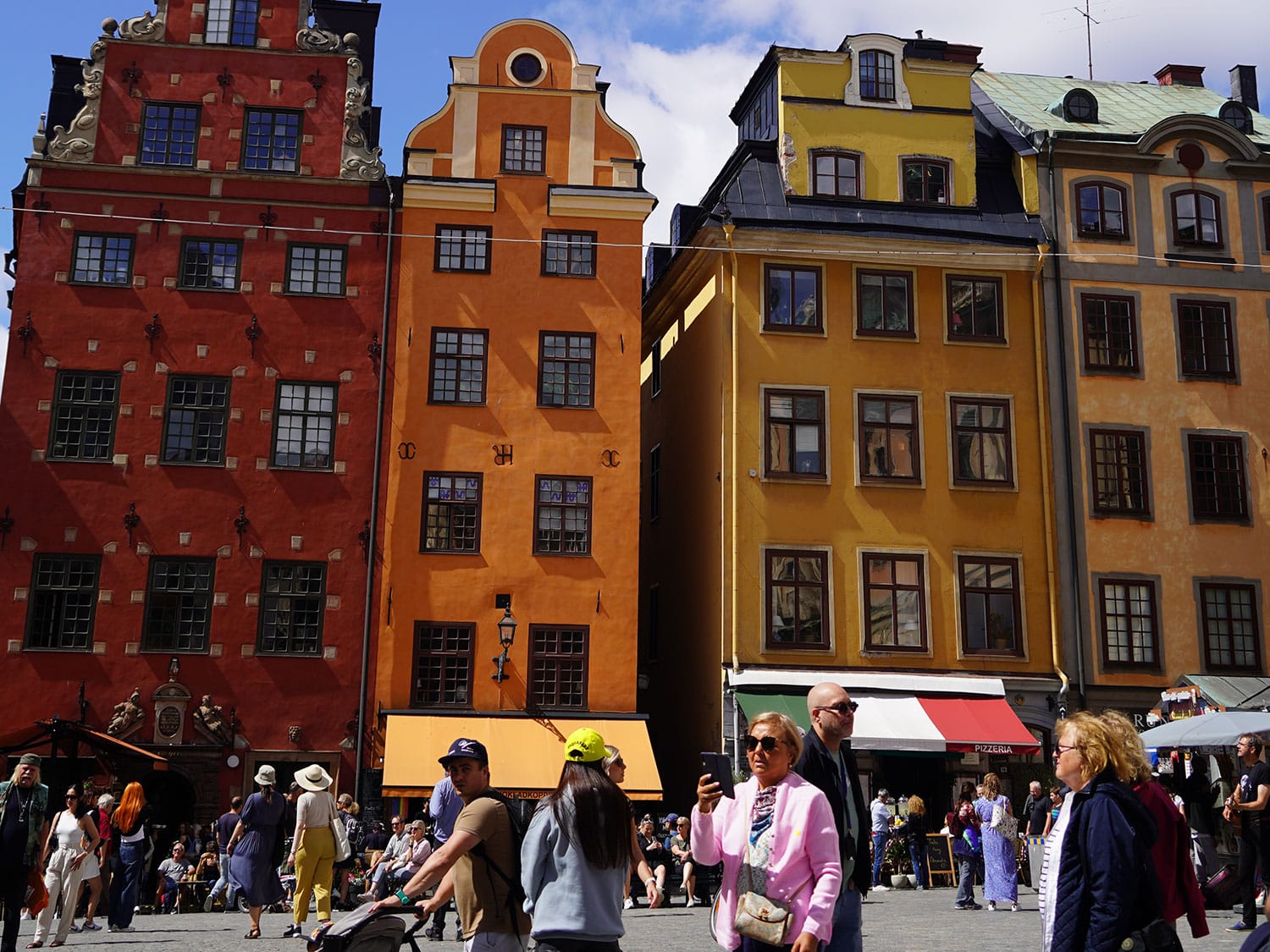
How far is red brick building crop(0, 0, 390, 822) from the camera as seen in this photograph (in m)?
25.8

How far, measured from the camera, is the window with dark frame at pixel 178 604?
85.2ft

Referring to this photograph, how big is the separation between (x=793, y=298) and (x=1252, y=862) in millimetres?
16665

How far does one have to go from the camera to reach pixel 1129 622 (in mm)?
28422

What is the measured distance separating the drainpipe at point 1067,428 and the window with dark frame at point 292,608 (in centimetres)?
1474

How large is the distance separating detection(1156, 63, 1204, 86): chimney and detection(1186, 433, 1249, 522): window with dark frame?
13.1 m

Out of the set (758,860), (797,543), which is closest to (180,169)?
(797,543)

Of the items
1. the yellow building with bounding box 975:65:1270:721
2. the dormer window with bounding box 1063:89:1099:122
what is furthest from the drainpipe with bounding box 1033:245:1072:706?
the dormer window with bounding box 1063:89:1099:122

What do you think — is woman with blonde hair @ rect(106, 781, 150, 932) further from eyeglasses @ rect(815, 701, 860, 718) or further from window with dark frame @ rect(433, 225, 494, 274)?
eyeglasses @ rect(815, 701, 860, 718)

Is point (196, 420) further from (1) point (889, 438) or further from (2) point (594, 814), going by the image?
(2) point (594, 814)

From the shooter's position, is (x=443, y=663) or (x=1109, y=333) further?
(x=1109, y=333)

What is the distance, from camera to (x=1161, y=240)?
100 feet

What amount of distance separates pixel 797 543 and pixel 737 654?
260 cm

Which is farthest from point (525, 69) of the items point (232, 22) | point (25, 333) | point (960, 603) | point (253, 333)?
point (960, 603)

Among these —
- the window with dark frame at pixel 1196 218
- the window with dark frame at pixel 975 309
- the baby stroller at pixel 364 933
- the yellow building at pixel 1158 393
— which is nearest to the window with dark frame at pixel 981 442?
the yellow building at pixel 1158 393
